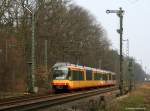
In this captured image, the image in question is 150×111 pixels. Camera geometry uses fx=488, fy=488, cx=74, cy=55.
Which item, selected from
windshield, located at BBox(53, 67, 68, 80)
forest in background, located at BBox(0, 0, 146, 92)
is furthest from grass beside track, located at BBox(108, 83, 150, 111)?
forest in background, located at BBox(0, 0, 146, 92)

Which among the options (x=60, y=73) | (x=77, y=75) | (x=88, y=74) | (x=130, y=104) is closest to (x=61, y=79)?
(x=60, y=73)

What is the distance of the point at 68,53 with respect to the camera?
7206 centimetres

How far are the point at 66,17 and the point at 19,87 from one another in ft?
86.3

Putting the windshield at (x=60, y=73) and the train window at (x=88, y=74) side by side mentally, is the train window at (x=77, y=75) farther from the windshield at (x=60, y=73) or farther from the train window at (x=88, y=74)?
the train window at (x=88, y=74)

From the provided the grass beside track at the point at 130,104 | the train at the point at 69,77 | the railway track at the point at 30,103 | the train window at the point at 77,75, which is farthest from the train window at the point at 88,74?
the grass beside track at the point at 130,104

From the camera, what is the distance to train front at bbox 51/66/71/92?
43.3 metres

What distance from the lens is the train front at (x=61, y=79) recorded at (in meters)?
43.3

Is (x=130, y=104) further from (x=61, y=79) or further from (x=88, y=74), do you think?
(x=88, y=74)

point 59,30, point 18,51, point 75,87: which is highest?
point 59,30

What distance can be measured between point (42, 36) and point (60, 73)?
20.3 metres

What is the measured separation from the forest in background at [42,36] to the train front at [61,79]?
3795 millimetres

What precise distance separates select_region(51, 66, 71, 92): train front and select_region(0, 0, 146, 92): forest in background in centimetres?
380

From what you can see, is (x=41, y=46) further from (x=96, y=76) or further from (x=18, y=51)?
(x=18, y=51)

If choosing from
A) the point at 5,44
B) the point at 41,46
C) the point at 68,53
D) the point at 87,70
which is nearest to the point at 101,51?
the point at 68,53
